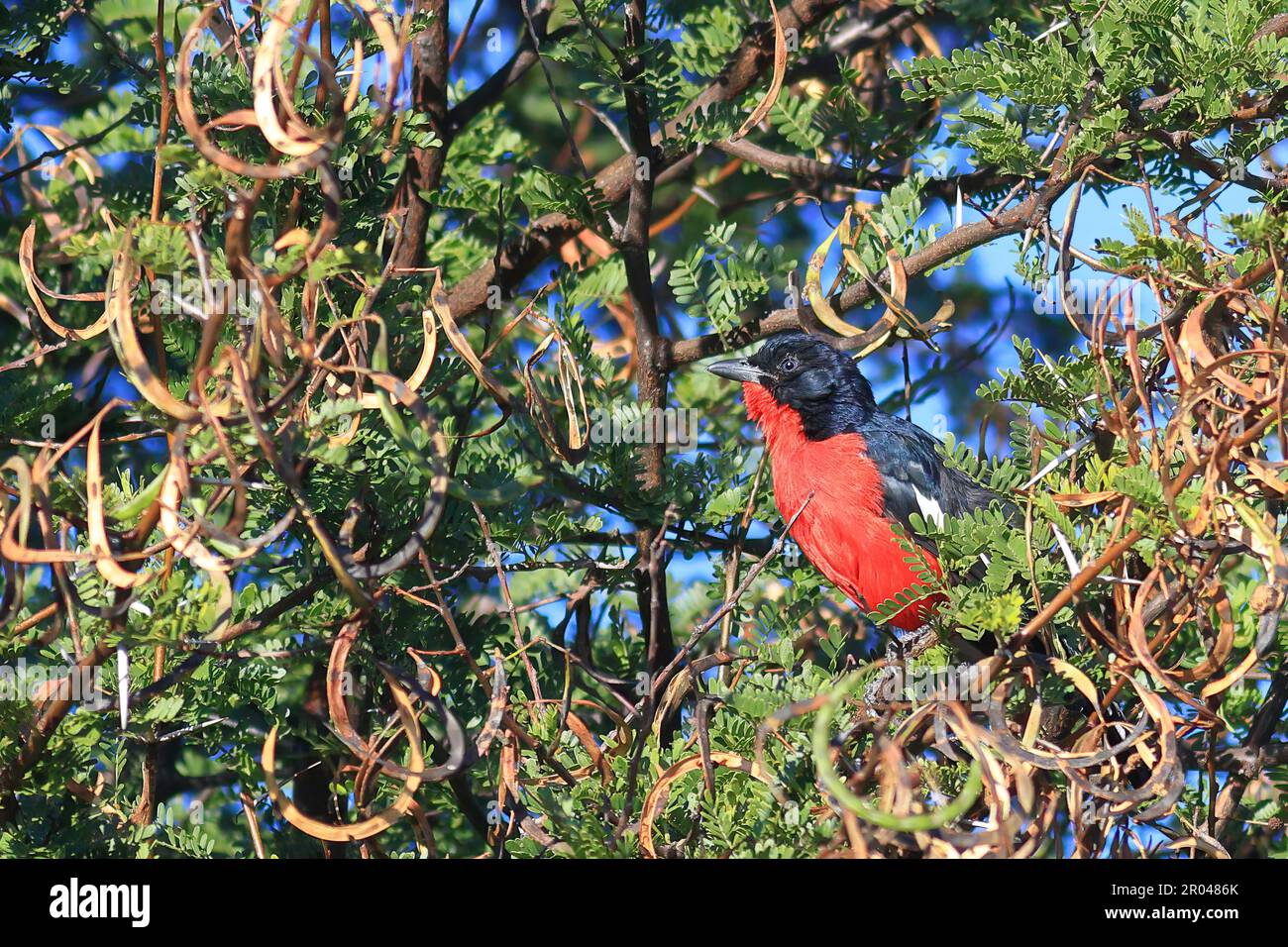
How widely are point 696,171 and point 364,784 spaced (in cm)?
329

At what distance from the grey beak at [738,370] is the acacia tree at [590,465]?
0.68ft

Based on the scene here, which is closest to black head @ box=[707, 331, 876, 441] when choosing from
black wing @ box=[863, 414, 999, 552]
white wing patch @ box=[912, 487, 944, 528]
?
black wing @ box=[863, 414, 999, 552]

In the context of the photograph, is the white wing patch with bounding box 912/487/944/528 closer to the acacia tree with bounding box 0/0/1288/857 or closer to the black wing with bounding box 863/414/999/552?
the black wing with bounding box 863/414/999/552

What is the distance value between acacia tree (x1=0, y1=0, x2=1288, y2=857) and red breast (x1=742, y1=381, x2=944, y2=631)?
16 cm

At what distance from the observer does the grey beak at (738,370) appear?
16.5ft

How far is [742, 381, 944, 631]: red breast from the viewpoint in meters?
4.56

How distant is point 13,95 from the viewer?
4215mm

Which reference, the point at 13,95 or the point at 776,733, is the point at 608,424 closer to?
the point at 776,733

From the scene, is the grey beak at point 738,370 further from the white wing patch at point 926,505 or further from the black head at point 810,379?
the white wing patch at point 926,505

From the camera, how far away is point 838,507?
4.75 meters

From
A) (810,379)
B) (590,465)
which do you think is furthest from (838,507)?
(590,465)

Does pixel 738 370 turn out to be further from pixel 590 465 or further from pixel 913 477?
pixel 590 465

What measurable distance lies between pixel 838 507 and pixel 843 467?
22 centimetres
